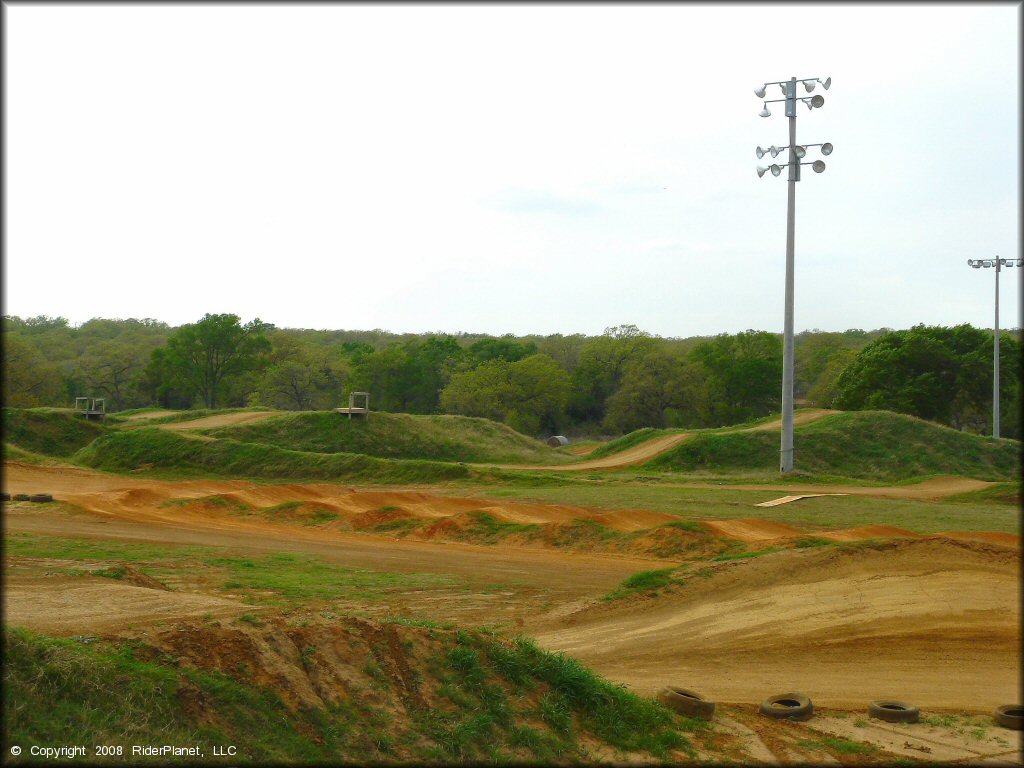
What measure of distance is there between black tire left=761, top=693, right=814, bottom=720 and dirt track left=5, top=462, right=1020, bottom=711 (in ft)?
1.39

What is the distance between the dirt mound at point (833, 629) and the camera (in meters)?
11.2

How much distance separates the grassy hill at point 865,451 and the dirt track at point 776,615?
1860 cm

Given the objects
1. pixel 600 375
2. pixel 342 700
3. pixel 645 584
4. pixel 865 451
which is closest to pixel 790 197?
pixel 865 451

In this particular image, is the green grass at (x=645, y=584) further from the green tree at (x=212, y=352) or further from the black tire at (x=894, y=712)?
the green tree at (x=212, y=352)

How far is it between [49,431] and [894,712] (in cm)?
4140

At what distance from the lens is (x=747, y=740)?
902cm

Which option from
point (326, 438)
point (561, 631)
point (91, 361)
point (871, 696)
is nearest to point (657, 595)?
point (561, 631)

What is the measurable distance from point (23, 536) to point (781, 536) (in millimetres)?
16927

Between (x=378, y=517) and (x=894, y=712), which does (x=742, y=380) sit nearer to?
(x=378, y=517)

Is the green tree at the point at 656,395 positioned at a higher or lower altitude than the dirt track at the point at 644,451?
higher

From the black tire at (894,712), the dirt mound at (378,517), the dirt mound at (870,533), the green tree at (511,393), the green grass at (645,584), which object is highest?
the green tree at (511,393)

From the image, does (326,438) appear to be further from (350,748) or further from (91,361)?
(91,361)

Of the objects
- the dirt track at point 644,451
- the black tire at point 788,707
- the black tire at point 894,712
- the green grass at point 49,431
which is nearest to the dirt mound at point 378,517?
the black tire at point 788,707

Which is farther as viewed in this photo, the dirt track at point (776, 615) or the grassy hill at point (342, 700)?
the dirt track at point (776, 615)
